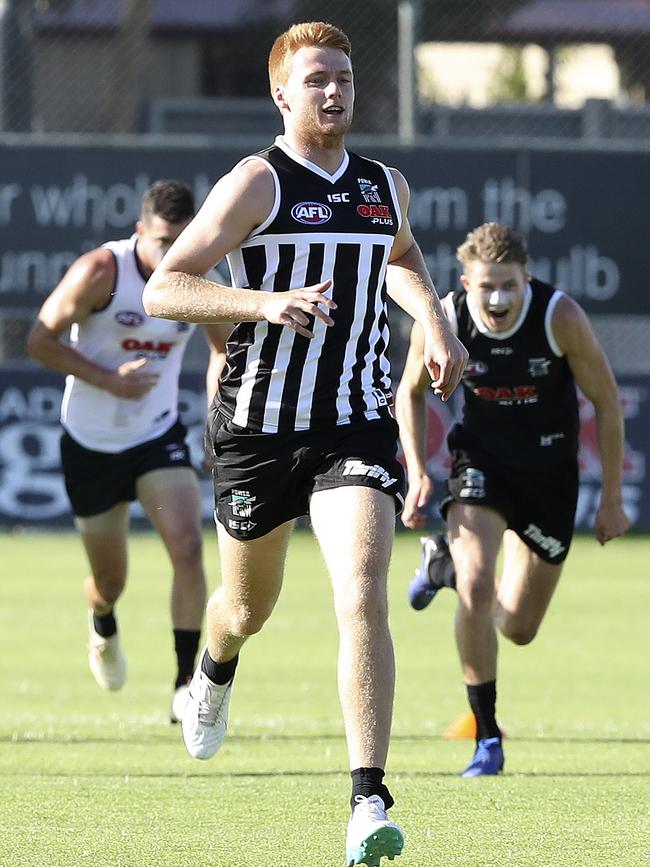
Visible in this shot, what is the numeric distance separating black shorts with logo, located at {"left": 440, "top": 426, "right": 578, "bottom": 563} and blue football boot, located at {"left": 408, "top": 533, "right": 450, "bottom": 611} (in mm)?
557

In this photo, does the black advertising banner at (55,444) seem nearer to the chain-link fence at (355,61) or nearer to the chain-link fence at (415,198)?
the chain-link fence at (415,198)

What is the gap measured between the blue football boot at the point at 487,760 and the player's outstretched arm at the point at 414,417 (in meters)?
0.98

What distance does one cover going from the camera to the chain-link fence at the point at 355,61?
1822 centimetres

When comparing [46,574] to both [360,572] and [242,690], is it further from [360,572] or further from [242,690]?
[360,572]

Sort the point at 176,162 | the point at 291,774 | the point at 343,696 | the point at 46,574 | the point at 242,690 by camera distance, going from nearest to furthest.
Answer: the point at 343,696
the point at 291,774
the point at 242,690
the point at 46,574
the point at 176,162

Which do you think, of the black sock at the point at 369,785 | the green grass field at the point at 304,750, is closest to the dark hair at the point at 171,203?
the green grass field at the point at 304,750

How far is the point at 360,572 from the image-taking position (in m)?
5.04

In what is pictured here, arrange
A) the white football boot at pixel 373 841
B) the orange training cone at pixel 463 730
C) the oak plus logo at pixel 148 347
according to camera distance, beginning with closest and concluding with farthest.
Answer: the white football boot at pixel 373 841 < the orange training cone at pixel 463 730 < the oak plus logo at pixel 148 347

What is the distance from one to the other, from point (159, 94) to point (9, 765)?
72.4 ft

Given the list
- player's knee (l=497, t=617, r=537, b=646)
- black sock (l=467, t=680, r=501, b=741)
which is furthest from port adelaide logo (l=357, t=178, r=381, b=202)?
player's knee (l=497, t=617, r=537, b=646)

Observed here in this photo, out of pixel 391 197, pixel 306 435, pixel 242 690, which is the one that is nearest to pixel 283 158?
pixel 391 197

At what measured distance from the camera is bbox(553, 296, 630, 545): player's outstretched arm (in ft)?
24.1

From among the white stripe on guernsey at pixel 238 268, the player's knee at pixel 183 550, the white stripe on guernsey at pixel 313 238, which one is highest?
the white stripe on guernsey at pixel 313 238

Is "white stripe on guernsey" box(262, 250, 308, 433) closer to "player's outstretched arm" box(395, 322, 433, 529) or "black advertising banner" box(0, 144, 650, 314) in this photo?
"player's outstretched arm" box(395, 322, 433, 529)
